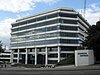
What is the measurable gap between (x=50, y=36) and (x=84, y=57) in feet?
174

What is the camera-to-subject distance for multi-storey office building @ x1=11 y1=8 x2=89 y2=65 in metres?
98.5

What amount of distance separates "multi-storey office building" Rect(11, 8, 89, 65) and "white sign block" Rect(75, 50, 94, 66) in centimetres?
4695

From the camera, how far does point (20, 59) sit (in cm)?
12281

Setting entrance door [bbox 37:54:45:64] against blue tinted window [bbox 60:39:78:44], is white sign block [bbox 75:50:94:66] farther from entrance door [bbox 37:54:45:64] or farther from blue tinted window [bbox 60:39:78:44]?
entrance door [bbox 37:54:45:64]

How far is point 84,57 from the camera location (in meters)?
49.1

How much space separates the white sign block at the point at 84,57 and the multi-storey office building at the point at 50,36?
154 feet

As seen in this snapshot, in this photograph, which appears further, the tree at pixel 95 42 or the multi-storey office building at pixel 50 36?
the multi-storey office building at pixel 50 36

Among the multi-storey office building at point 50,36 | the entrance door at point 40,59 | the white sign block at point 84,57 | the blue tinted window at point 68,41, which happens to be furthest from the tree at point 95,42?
the entrance door at point 40,59

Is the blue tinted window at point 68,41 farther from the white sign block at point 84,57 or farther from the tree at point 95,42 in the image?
the white sign block at point 84,57

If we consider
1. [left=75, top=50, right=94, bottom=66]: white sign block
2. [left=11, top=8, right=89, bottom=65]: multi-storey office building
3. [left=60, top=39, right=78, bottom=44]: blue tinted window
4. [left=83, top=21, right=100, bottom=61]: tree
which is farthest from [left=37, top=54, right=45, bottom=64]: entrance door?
[left=75, top=50, right=94, bottom=66]: white sign block

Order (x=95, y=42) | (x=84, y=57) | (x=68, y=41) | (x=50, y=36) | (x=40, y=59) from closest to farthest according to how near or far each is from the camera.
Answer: (x=84, y=57) → (x=95, y=42) → (x=68, y=41) → (x=50, y=36) → (x=40, y=59)

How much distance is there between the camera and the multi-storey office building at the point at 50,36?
98500 mm

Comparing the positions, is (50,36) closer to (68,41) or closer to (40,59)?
(68,41)

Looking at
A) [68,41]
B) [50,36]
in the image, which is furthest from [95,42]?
[50,36]
